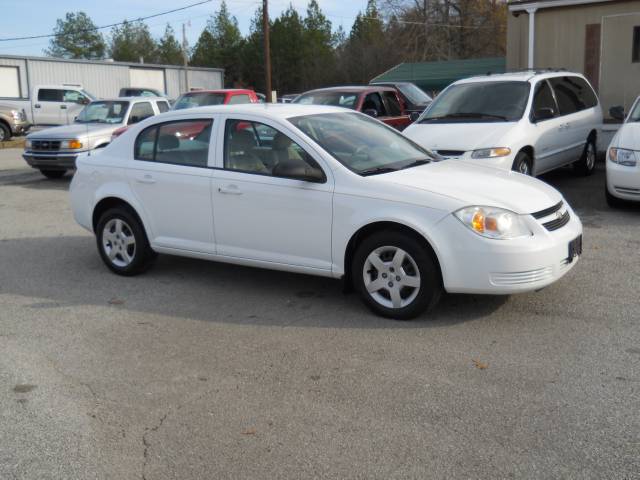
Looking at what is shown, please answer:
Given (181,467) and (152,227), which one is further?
(152,227)

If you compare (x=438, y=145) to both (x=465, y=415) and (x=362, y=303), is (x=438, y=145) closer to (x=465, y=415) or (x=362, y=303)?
(x=362, y=303)

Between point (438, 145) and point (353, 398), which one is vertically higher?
point (438, 145)

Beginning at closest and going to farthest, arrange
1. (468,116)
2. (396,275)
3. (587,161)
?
(396,275) < (468,116) < (587,161)

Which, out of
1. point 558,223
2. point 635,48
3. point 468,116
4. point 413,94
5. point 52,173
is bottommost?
point 52,173

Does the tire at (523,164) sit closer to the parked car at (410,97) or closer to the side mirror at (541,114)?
the side mirror at (541,114)

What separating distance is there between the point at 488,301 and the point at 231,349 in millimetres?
2105

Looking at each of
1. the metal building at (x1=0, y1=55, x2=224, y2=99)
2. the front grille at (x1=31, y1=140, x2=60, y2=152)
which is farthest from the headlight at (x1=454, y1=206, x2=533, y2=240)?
the metal building at (x1=0, y1=55, x2=224, y2=99)

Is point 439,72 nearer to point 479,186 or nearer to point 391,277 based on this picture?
point 479,186

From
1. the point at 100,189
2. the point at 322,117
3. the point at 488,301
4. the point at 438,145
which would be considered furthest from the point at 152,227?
the point at 438,145

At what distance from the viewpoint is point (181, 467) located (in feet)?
11.5

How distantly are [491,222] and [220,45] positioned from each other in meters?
94.8

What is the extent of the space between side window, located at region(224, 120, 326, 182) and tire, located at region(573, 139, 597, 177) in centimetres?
754

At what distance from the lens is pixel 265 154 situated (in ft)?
19.9

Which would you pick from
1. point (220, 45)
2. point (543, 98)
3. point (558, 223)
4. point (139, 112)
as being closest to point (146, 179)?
point (558, 223)
